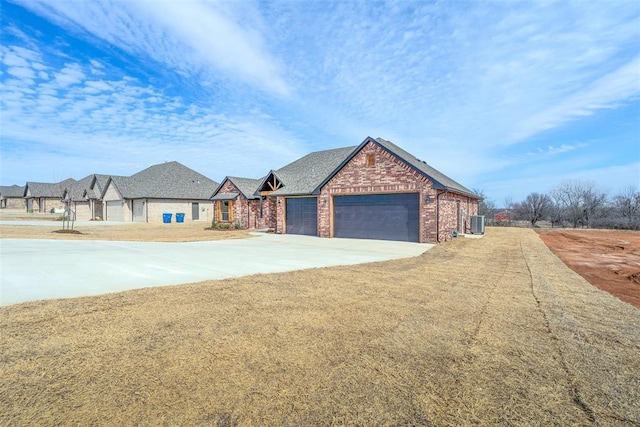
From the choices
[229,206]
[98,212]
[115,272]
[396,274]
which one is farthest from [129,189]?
[396,274]

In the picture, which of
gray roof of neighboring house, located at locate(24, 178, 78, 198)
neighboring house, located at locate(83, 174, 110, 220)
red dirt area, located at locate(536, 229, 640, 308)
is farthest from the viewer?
gray roof of neighboring house, located at locate(24, 178, 78, 198)

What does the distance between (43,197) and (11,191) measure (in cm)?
2087

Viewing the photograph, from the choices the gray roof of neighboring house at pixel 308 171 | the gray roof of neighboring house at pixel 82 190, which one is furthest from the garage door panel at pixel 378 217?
the gray roof of neighboring house at pixel 82 190

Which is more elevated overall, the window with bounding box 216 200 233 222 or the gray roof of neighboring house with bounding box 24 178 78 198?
the gray roof of neighboring house with bounding box 24 178 78 198

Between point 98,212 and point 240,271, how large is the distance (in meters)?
40.7

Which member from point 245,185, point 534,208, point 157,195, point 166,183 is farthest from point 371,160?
point 534,208

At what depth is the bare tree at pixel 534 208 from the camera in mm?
38053

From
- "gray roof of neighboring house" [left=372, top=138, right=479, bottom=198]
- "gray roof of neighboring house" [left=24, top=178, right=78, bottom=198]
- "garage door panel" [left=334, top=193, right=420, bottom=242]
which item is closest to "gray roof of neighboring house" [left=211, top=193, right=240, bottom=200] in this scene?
"garage door panel" [left=334, top=193, right=420, bottom=242]

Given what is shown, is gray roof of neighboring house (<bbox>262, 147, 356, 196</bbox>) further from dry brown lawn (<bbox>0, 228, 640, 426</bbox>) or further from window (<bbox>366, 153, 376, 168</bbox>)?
dry brown lawn (<bbox>0, 228, 640, 426</bbox>)

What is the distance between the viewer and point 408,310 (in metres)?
5.38

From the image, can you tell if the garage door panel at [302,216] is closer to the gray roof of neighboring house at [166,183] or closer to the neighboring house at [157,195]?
the neighboring house at [157,195]

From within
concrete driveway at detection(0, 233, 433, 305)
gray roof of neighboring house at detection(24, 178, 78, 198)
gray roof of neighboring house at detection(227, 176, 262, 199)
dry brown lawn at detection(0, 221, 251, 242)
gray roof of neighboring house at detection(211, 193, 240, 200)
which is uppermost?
gray roof of neighboring house at detection(24, 178, 78, 198)

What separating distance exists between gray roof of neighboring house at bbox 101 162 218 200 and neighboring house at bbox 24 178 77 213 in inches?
1106

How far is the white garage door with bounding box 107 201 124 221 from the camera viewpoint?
35562 mm
